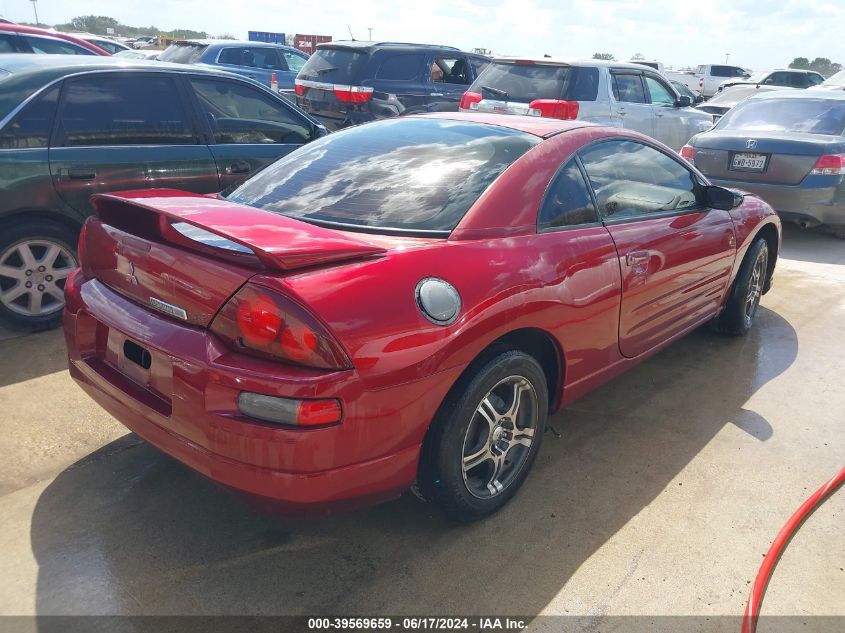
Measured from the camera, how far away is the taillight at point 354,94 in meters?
9.45

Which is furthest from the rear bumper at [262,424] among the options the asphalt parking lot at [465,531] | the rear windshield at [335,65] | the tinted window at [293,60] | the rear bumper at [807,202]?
the tinted window at [293,60]

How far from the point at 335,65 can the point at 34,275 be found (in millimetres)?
6576

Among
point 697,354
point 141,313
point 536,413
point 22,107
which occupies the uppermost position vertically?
point 22,107

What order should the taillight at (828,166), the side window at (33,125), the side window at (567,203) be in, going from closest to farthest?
the side window at (567,203), the side window at (33,125), the taillight at (828,166)

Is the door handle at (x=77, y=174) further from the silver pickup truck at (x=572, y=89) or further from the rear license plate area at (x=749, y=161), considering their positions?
the rear license plate area at (x=749, y=161)

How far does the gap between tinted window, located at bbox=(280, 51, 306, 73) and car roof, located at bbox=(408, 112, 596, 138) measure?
479 inches

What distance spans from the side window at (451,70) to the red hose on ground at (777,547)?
8.84m

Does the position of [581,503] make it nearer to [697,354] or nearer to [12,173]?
[697,354]

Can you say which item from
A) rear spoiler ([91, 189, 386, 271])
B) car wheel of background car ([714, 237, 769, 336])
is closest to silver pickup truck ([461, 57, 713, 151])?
car wheel of background car ([714, 237, 769, 336])

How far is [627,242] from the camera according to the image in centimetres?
316

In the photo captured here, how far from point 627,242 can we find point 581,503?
3.88ft

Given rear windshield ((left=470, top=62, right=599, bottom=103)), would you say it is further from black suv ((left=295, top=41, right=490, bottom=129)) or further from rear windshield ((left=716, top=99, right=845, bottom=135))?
rear windshield ((left=716, top=99, right=845, bottom=135))

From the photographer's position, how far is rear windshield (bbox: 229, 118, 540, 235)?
2.63m

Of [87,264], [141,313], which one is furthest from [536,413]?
[87,264]
